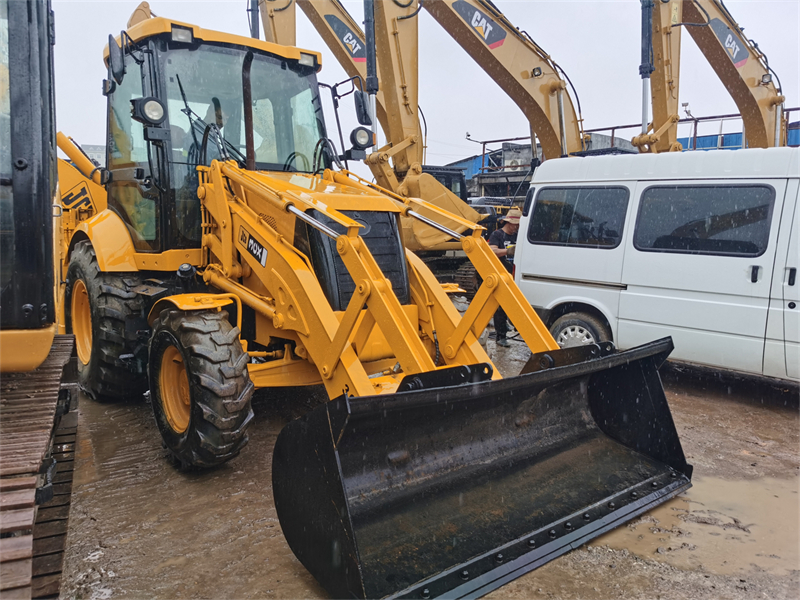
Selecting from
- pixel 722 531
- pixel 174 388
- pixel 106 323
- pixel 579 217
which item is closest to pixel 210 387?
pixel 174 388

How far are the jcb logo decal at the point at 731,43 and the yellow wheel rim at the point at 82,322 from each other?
10.2 meters

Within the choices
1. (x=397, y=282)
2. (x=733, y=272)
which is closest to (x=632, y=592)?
(x=397, y=282)

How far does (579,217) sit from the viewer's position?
628cm

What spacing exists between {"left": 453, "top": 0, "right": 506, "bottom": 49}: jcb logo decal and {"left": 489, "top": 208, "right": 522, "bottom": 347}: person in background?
9.08 feet

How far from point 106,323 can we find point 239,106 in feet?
6.54

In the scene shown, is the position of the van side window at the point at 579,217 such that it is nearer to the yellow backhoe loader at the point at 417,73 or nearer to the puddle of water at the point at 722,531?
the puddle of water at the point at 722,531

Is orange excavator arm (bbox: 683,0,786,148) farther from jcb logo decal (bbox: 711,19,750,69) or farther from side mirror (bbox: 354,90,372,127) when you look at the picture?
side mirror (bbox: 354,90,372,127)

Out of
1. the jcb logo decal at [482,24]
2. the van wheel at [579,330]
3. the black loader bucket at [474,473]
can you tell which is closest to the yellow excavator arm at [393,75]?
the jcb logo decal at [482,24]

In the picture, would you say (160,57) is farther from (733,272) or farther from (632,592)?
(733,272)

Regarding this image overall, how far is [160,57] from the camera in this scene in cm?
453

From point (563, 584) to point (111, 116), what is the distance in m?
5.02

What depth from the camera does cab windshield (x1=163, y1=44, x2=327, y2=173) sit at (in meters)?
4.60

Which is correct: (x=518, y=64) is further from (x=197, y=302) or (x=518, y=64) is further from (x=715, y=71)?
(x=197, y=302)

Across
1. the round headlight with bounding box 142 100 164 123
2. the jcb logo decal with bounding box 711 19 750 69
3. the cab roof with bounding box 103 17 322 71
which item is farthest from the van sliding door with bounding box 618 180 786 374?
the jcb logo decal with bounding box 711 19 750 69
